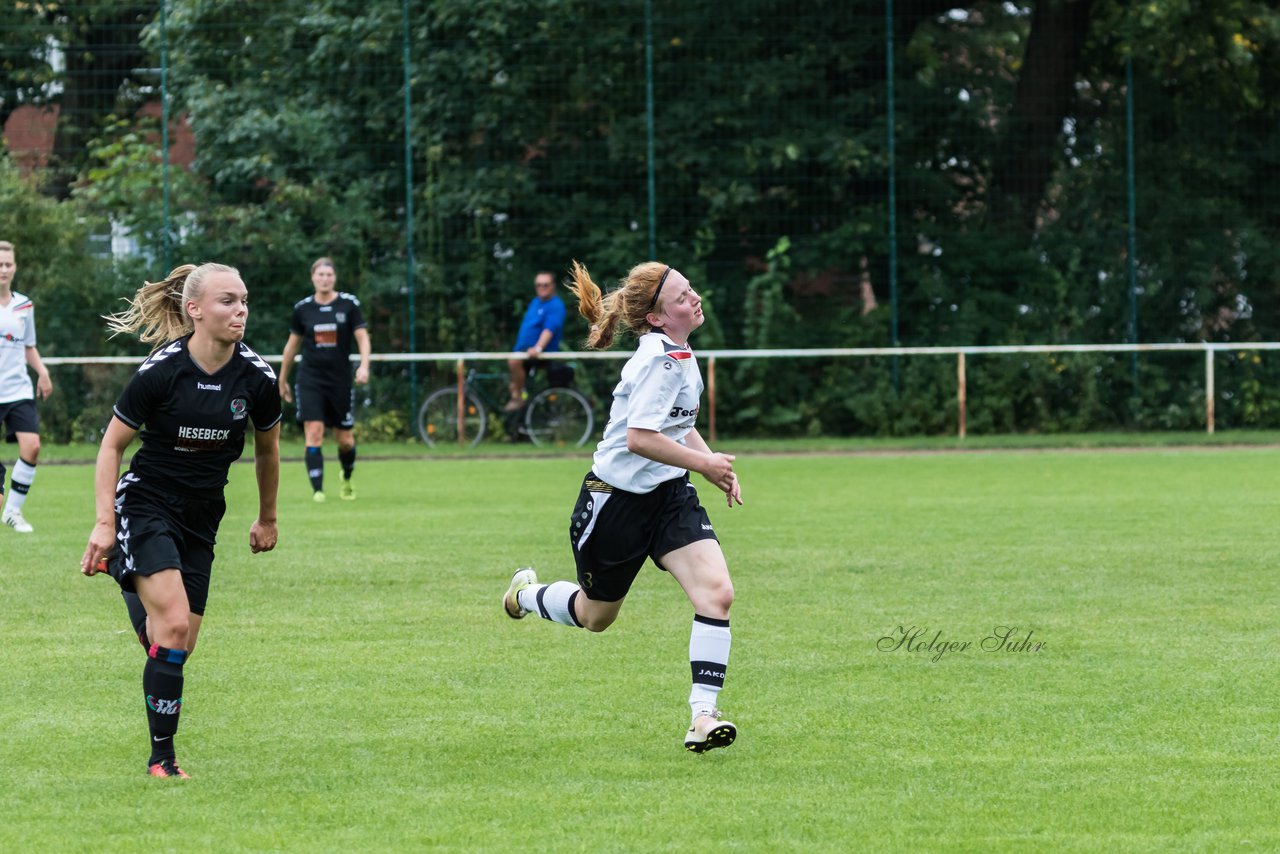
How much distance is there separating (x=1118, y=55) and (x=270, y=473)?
768 inches

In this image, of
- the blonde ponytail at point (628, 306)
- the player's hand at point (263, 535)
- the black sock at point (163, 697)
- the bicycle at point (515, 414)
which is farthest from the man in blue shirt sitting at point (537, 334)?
the black sock at point (163, 697)

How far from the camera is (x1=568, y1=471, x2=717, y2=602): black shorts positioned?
6.33 m

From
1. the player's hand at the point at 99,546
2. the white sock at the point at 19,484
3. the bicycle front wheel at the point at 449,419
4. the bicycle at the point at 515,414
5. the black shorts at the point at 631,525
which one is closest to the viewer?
the player's hand at the point at 99,546

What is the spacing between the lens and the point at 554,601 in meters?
7.04

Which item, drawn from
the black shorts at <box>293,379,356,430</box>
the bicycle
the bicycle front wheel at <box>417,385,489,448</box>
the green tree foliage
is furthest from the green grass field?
the green tree foliage

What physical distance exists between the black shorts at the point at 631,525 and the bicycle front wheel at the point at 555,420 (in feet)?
51.0

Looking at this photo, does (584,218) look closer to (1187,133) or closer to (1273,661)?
(1187,133)

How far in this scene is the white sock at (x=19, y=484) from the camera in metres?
13.0

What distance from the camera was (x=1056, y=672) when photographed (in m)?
7.27

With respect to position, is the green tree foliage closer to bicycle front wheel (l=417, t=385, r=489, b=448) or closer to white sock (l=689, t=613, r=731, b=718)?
bicycle front wheel (l=417, t=385, r=489, b=448)

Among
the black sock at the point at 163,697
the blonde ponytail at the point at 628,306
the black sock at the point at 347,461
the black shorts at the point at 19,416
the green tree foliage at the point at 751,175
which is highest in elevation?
the green tree foliage at the point at 751,175

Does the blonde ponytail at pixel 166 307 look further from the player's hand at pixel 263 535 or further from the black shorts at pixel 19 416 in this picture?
the black shorts at pixel 19 416

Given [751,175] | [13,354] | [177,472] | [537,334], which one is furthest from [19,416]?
[751,175]

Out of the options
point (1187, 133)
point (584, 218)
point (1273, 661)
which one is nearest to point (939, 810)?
point (1273, 661)
